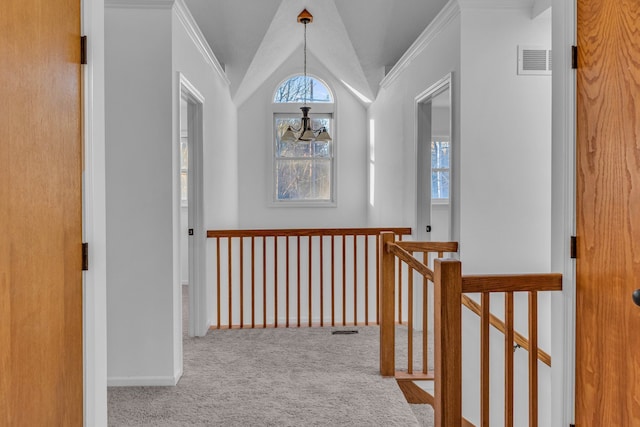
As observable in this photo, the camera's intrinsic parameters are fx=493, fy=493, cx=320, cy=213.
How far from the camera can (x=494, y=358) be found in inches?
126

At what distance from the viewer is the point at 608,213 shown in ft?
5.05

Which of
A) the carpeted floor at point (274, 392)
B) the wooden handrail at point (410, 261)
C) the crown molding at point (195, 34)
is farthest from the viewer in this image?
the crown molding at point (195, 34)

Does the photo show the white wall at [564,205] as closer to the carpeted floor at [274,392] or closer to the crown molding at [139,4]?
the carpeted floor at [274,392]

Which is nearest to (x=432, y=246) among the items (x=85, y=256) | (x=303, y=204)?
(x=85, y=256)

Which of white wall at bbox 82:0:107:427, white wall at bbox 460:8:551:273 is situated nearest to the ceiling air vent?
white wall at bbox 460:8:551:273

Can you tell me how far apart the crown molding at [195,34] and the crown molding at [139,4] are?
7cm

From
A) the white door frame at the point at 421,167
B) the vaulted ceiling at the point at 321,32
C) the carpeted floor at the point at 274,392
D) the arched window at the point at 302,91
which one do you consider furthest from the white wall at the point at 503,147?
the arched window at the point at 302,91

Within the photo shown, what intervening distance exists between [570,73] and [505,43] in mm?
1631

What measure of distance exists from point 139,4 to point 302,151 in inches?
152

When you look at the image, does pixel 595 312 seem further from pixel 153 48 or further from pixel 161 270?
pixel 153 48

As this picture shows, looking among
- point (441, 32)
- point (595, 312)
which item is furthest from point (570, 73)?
point (441, 32)

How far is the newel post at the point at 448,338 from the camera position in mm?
1728

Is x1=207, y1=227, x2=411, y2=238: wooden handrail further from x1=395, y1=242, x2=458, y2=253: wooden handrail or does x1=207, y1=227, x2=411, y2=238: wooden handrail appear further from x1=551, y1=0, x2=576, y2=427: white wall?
x1=551, y1=0, x2=576, y2=427: white wall

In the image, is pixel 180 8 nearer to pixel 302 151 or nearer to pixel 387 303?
pixel 387 303
